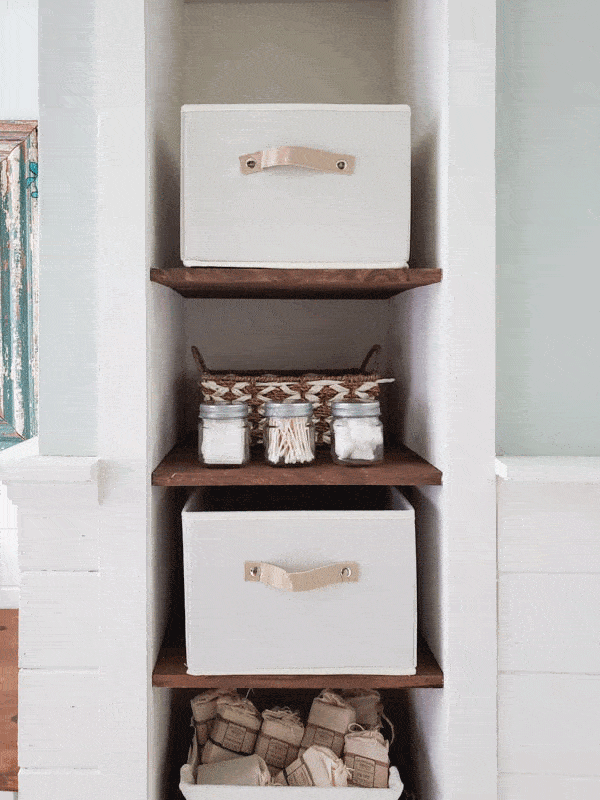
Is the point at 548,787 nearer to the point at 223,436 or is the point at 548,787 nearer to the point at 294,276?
the point at 223,436

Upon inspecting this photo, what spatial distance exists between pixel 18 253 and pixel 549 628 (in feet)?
5.67

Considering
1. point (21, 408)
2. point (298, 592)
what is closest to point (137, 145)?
point (298, 592)

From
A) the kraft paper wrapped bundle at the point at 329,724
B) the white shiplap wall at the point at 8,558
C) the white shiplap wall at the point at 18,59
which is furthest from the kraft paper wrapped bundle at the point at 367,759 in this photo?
the white shiplap wall at the point at 18,59

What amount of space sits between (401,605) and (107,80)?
0.99m

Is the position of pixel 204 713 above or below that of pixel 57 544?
below

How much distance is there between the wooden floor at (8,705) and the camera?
1380 mm

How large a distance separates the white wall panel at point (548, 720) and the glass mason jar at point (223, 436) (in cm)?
60

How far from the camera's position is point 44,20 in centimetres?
110

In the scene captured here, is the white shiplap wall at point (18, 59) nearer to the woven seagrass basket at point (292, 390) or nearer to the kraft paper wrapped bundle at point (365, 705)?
the woven seagrass basket at point (292, 390)

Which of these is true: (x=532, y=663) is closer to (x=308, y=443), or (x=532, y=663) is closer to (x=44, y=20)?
(x=308, y=443)

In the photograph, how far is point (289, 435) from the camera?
3.63 ft

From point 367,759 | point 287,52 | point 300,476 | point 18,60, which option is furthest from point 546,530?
point 18,60

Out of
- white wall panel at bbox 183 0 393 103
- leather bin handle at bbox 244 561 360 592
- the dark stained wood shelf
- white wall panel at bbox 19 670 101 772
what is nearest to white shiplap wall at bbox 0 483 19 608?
white wall panel at bbox 19 670 101 772

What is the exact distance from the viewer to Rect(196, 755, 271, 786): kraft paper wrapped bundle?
1.12m
